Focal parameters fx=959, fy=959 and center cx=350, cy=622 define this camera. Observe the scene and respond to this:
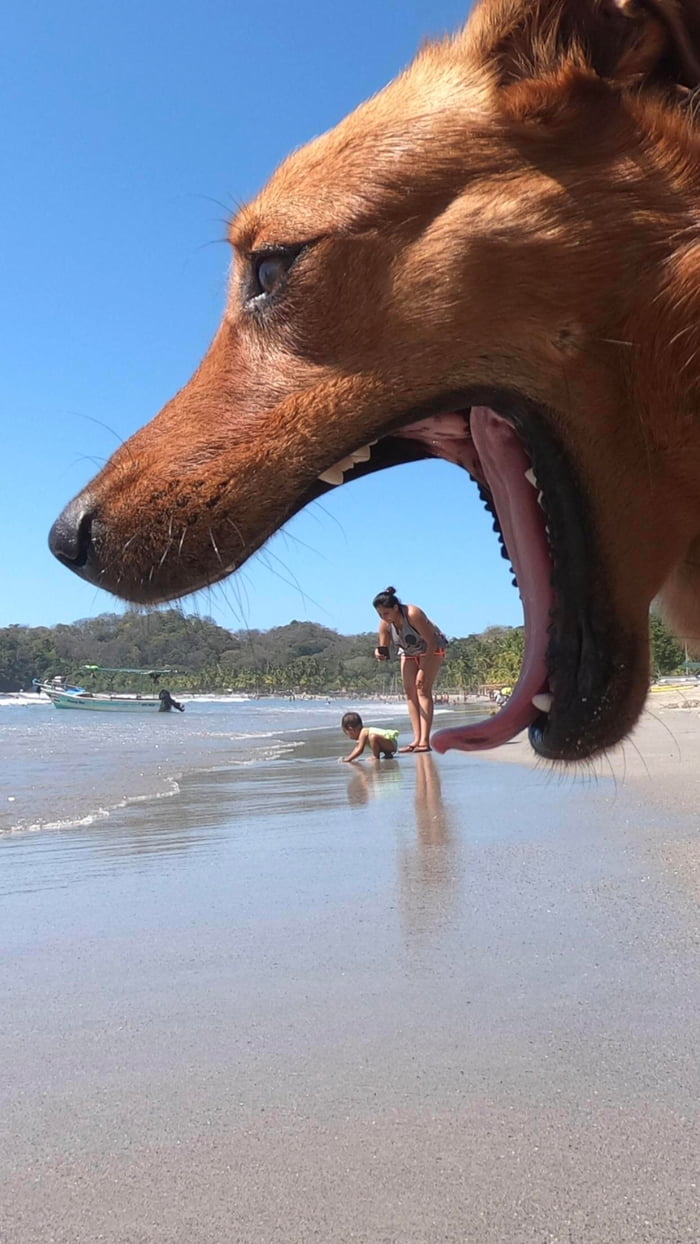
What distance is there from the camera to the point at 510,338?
5.35 feet

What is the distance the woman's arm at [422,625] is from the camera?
9.26m

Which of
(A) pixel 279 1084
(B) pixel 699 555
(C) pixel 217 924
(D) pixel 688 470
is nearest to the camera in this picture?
(D) pixel 688 470

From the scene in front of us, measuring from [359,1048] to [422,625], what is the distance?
7.61 meters

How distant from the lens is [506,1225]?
4.73 ft

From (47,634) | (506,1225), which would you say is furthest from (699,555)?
(47,634)

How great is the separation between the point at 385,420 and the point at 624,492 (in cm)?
43

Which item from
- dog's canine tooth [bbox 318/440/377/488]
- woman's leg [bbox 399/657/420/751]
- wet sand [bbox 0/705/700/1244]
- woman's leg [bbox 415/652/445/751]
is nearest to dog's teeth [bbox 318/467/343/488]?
dog's canine tooth [bbox 318/440/377/488]

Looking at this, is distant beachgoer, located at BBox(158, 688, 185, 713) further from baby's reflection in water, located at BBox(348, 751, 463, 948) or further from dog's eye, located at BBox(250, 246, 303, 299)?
dog's eye, located at BBox(250, 246, 303, 299)

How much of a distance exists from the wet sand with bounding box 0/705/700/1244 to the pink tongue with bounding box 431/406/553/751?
710 millimetres

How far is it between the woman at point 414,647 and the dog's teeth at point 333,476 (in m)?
5.76

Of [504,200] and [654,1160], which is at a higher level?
[504,200]

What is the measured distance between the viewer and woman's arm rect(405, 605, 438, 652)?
9258 millimetres

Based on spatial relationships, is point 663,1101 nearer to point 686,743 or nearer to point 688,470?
point 688,470

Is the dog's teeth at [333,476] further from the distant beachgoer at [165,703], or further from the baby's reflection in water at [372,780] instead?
the distant beachgoer at [165,703]
